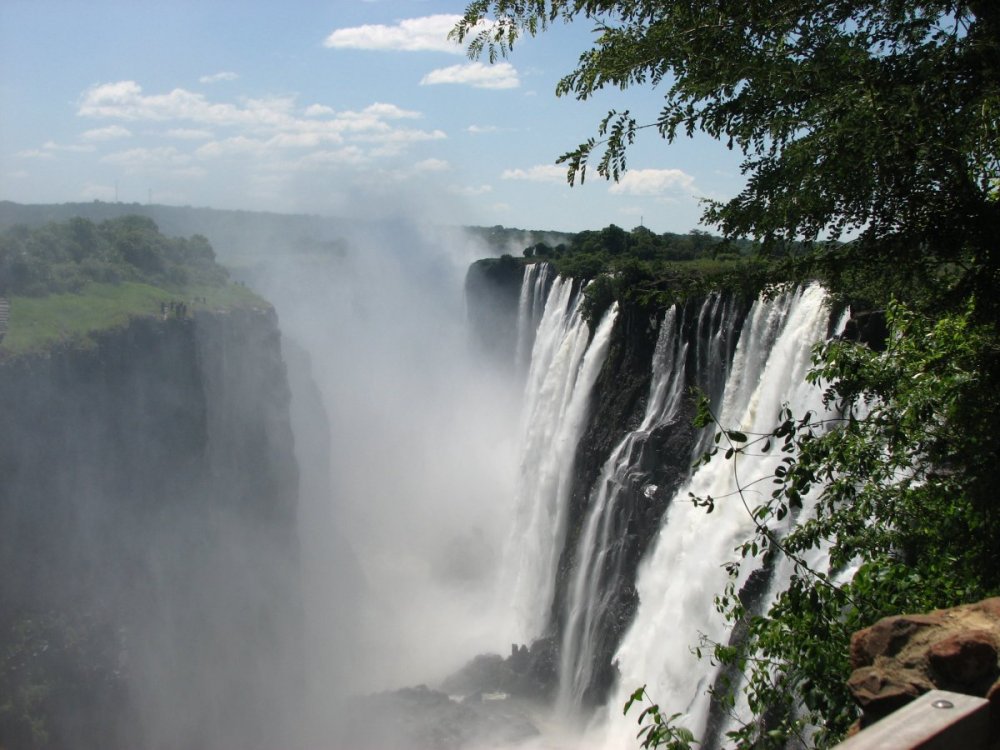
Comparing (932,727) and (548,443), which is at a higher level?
(932,727)

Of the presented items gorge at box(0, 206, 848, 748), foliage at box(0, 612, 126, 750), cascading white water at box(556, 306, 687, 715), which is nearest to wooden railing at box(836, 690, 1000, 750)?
gorge at box(0, 206, 848, 748)

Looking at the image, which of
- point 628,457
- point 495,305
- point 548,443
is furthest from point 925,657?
point 495,305

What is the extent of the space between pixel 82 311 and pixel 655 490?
57.5 feet

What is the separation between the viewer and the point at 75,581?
21.7 m

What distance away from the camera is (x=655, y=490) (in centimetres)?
1734

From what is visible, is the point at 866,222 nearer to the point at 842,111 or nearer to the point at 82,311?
the point at 842,111

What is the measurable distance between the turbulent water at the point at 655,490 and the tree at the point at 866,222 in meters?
3.89

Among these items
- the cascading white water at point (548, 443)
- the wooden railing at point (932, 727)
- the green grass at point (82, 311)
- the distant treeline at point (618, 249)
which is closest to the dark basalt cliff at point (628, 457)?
the cascading white water at point (548, 443)

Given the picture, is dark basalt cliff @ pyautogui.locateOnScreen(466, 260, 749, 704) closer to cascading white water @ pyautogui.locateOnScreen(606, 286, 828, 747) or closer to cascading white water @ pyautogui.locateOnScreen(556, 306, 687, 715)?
cascading white water @ pyautogui.locateOnScreen(556, 306, 687, 715)

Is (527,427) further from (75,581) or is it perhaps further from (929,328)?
(929,328)

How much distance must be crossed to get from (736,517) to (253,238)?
99.7m

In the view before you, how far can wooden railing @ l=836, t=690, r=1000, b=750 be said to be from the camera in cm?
195

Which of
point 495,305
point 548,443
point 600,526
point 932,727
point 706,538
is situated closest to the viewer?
point 932,727

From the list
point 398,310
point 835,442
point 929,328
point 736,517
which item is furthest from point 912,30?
point 398,310
